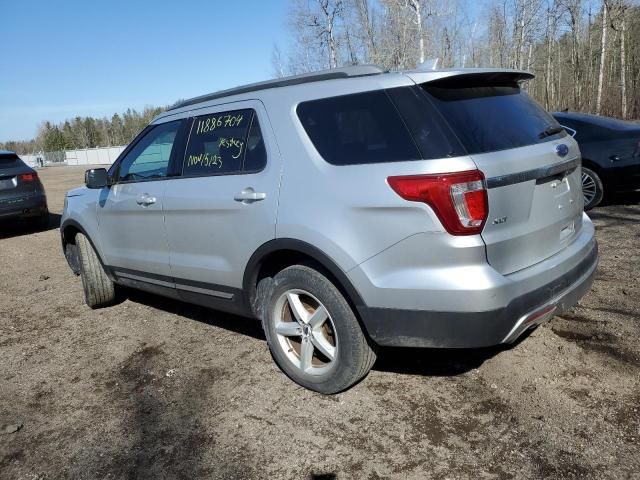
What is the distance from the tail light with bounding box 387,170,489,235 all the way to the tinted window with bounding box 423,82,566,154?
0.18m

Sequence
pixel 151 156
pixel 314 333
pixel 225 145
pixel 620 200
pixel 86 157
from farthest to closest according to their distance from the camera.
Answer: pixel 86 157 < pixel 620 200 < pixel 151 156 < pixel 225 145 < pixel 314 333

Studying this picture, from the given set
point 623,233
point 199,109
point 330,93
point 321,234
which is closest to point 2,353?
point 199,109

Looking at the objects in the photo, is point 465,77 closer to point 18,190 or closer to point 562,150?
point 562,150

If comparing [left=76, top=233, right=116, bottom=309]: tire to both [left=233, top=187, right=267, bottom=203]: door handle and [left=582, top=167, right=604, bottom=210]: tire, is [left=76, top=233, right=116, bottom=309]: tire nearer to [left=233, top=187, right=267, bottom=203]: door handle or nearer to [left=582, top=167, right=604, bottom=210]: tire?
[left=233, top=187, right=267, bottom=203]: door handle

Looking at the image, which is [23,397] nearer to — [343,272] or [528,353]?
[343,272]

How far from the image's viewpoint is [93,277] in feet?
16.4

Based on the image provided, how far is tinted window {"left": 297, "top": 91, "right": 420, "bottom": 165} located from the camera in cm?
265

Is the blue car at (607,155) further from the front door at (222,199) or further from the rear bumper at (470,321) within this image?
the front door at (222,199)

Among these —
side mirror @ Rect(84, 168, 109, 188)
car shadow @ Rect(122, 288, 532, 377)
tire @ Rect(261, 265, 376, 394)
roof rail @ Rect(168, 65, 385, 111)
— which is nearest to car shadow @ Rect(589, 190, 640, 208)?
car shadow @ Rect(122, 288, 532, 377)

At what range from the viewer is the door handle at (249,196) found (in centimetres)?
314

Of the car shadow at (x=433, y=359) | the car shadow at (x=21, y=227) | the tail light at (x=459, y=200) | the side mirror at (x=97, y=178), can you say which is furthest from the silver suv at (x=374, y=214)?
the car shadow at (x=21, y=227)

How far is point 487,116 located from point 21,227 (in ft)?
36.2

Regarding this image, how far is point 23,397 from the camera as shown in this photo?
3.47 meters

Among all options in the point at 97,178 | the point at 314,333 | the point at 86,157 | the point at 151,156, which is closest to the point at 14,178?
the point at 97,178
